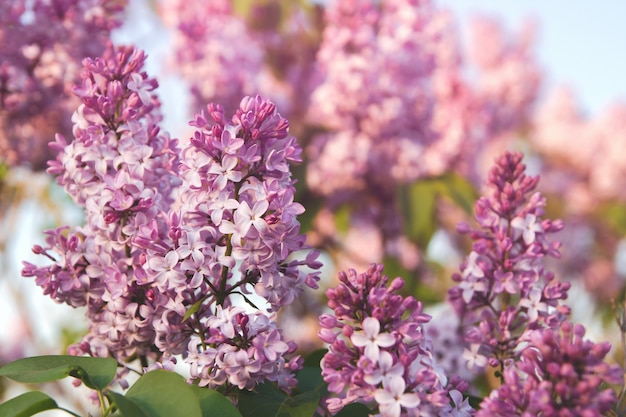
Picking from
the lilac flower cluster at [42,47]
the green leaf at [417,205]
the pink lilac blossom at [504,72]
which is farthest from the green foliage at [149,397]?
the pink lilac blossom at [504,72]

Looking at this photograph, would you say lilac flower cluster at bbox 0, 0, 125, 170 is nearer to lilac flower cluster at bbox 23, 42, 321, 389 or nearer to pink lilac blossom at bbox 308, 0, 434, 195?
lilac flower cluster at bbox 23, 42, 321, 389

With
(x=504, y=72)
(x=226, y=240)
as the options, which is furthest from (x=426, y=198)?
(x=504, y=72)

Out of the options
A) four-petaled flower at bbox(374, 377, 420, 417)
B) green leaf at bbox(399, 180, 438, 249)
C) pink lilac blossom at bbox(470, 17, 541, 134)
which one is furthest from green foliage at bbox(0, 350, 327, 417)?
pink lilac blossom at bbox(470, 17, 541, 134)

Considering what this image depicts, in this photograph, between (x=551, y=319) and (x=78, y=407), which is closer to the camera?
(x=551, y=319)

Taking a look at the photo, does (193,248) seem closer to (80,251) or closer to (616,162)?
(80,251)

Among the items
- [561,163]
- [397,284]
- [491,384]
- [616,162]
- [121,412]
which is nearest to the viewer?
[121,412]

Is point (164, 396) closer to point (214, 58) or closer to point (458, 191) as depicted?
point (458, 191)

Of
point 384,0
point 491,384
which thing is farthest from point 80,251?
point 384,0
